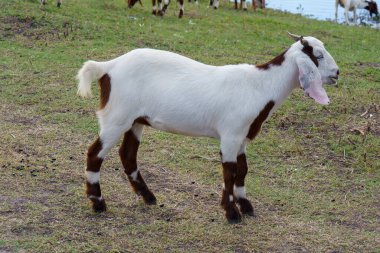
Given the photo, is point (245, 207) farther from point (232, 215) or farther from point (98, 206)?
Answer: point (98, 206)

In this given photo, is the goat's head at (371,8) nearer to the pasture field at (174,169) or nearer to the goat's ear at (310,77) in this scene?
the pasture field at (174,169)

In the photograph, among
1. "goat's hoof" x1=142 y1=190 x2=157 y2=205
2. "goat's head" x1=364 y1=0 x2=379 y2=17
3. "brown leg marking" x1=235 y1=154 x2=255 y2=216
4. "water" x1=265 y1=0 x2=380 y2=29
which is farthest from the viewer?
"goat's head" x1=364 y1=0 x2=379 y2=17

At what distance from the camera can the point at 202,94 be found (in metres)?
5.05

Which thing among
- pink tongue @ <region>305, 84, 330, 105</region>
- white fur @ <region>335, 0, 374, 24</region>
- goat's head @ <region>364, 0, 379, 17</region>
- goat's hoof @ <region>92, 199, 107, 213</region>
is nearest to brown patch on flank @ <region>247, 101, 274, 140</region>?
pink tongue @ <region>305, 84, 330, 105</region>

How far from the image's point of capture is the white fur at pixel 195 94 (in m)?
5.02

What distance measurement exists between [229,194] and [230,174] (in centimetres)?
14

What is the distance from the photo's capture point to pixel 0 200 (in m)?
5.29

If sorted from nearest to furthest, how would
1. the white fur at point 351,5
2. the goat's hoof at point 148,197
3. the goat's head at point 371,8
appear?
1. the goat's hoof at point 148,197
2. the white fur at point 351,5
3. the goat's head at point 371,8

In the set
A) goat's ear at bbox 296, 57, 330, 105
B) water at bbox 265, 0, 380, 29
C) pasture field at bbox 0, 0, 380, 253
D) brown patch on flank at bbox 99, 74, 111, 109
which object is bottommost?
water at bbox 265, 0, 380, 29

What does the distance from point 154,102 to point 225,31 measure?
8047mm

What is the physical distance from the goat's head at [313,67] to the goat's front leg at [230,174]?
0.61 m

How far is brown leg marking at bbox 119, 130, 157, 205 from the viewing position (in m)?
5.43

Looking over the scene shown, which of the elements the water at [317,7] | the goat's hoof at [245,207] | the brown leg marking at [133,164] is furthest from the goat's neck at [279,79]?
the water at [317,7]

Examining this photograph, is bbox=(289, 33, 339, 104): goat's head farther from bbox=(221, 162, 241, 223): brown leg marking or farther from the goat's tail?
the goat's tail
